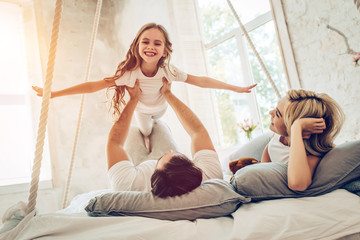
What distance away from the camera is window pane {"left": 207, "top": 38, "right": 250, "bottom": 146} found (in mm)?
3621

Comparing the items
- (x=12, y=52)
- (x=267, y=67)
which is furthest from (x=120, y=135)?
(x=12, y=52)

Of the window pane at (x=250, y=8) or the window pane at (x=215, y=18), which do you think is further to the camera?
the window pane at (x=215, y=18)

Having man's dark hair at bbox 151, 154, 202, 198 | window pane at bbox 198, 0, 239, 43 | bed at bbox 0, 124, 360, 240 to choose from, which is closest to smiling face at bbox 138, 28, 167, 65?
man's dark hair at bbox 151, 154, 202, 198

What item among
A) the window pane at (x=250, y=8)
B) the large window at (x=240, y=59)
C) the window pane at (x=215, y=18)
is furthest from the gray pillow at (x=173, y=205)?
the window pane at (x=215, y=18)

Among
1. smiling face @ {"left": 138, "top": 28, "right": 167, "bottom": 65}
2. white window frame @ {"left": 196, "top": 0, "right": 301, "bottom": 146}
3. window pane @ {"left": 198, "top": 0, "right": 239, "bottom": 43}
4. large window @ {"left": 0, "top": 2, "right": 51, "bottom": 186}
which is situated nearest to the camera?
smiling face @ {"left": 138, "top": 28, "right": 167, "bottom": 65}

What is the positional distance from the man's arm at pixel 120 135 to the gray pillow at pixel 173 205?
0.45 m

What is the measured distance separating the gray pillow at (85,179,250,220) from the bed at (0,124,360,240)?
0.04m

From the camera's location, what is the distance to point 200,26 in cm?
394

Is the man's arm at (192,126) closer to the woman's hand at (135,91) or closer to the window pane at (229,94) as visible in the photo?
the woman's hand at (135,91)

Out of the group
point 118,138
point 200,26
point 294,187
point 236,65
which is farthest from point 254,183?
point 200,26

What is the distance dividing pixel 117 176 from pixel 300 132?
3.08 ft

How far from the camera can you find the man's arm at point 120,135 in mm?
1586

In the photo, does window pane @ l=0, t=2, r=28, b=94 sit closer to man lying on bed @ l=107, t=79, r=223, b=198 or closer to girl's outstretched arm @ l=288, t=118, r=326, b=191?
man lying on bed @ l=107, t=79, r=223, b=198

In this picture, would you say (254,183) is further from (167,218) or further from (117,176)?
(117,176)
